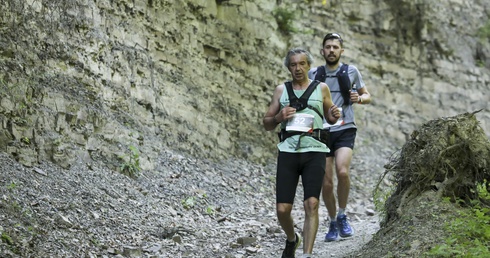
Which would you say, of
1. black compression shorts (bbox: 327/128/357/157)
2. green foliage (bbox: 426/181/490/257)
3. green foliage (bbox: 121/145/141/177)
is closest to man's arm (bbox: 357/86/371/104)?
black compression shorts (bbox: 327/128/357/157)

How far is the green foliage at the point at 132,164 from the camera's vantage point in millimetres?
8734

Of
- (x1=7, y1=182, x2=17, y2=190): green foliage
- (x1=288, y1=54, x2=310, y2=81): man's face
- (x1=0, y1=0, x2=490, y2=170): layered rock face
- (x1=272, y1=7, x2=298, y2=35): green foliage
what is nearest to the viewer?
(x1=288, y1=54, x2=310, y2=81): man's face

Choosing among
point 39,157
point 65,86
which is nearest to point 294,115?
point 39,157

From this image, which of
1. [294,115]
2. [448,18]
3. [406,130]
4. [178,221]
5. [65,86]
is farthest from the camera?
[448,18]

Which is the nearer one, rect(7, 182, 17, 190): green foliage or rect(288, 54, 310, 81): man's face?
rect(288, 54, 310, 81): man's face

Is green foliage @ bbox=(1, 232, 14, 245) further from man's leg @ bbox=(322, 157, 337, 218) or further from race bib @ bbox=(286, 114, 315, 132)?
man's leg @ bbox=(322, 157, 337, 218)

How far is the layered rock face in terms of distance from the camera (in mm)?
7980

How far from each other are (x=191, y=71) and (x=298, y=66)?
5211 millimetres

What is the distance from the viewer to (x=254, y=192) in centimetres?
1037

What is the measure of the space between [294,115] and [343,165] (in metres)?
1.46

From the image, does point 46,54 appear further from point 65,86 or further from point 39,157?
point 39,157

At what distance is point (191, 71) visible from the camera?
11.3 meters

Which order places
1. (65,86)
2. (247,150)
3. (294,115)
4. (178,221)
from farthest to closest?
(247,150)
(65,86)
(178,221)
(294,115)

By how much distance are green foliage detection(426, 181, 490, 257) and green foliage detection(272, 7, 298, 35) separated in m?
8.51
